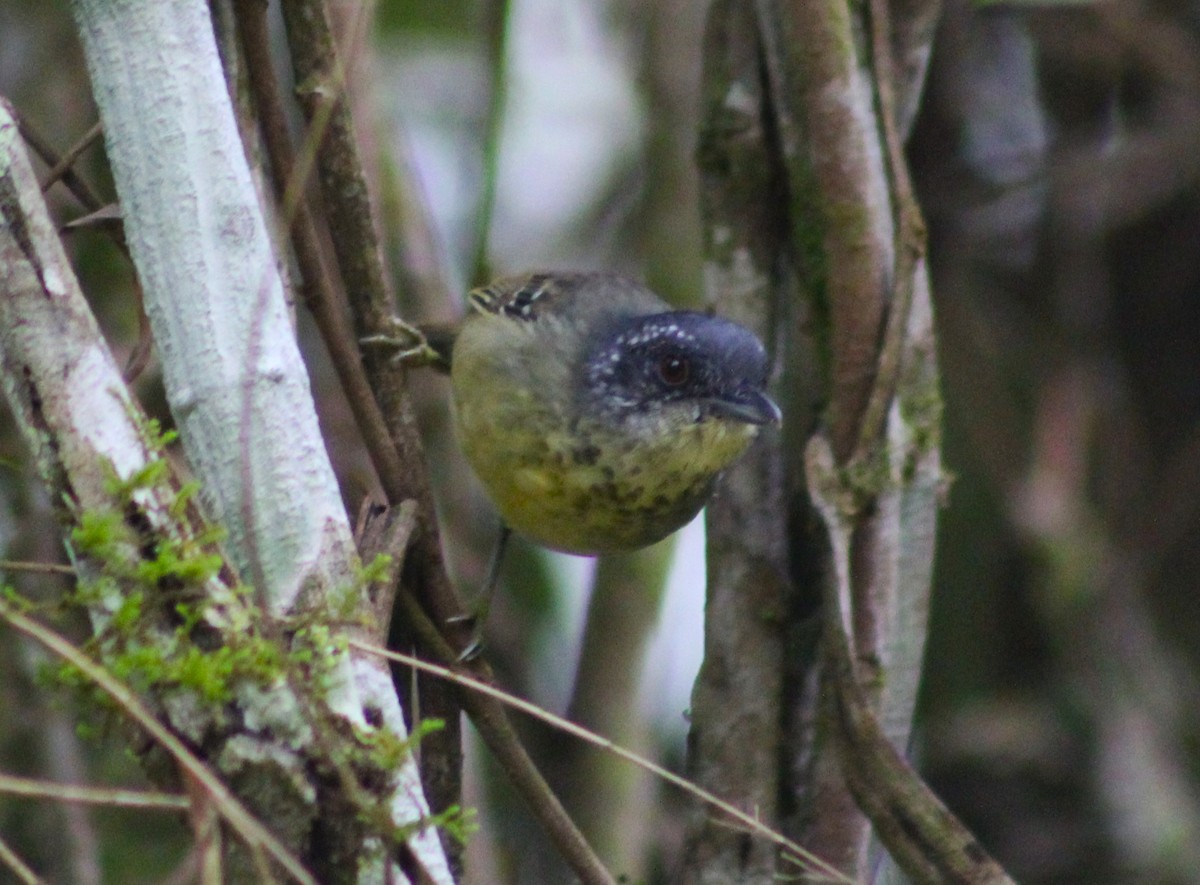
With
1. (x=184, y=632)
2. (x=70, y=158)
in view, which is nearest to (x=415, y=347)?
(x=70, y=158)

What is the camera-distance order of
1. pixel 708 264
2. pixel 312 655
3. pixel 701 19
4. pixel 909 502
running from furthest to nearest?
pixel 701 19
pixel 708 264
pixel 909 502
pixel 312 655

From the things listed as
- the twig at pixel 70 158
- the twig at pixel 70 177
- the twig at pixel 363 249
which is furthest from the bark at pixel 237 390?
the twig at pixel 363 249

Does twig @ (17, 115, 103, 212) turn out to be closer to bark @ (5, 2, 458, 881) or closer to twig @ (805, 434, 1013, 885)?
bark @ (5, 2, 458, 881)

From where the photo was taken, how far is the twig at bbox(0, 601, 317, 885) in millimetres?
1831

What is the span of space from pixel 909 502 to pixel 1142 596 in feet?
7.45

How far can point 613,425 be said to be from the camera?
3.66m

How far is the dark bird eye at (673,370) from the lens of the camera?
12.0ft

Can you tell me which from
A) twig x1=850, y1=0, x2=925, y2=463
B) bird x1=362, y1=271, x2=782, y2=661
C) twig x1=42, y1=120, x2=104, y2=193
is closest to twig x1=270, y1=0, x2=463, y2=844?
twig x1=42, y1=120, x2=104, y2=193

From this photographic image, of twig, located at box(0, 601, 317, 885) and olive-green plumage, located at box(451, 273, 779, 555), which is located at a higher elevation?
twig, located at box(0, 601, 317, 885)

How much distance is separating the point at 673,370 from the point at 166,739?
2.04 meters

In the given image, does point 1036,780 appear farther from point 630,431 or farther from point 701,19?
point 701,19

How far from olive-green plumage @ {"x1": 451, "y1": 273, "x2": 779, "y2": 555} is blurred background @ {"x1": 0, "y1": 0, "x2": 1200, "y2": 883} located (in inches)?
32.0

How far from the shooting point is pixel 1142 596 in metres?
5.19

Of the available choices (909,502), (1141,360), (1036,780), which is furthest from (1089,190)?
(909,502)
